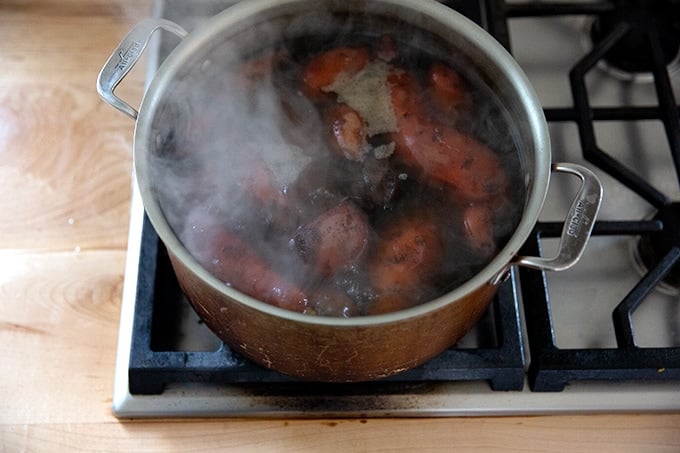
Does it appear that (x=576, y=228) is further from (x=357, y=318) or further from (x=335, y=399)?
(x=335, y=399)

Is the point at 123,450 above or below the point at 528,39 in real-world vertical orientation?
below

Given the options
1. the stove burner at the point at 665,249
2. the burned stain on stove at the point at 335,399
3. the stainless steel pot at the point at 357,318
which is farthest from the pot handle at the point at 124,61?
the stove burner at the point at 665,249

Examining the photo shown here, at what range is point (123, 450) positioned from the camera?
3.07ft

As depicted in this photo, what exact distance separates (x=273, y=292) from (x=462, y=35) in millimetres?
363

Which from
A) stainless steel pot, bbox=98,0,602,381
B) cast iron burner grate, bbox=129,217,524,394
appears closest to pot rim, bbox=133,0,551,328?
stainless steel pot, bbox=98,0,602,381

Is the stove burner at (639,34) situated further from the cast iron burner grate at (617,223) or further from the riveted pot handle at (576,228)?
the riveted pot handle at (576,228)

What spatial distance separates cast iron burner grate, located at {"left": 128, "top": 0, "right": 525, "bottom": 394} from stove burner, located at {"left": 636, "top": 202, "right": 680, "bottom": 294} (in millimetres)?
187

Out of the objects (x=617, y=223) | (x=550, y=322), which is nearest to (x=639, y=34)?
(x=617, y=223)

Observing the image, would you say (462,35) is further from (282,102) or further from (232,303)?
(232,303)

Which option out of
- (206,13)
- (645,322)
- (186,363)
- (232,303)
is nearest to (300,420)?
(186,363)

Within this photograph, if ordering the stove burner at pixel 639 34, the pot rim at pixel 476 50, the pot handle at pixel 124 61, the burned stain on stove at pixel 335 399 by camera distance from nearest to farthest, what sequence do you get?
the pot rim at pixel 476 50
the pot handle at pixel 124 61
the burned stain on stove at pixel 335 399
the stove burner at pixel 639 34

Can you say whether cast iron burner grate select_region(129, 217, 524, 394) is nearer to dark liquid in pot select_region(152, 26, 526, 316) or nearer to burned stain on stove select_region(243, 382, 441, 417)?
burned stain on stove select_region(243, 382, 441, 417)

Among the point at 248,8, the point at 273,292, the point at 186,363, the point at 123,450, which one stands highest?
the point at 248,8

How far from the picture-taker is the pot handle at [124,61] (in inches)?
32.9
